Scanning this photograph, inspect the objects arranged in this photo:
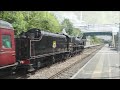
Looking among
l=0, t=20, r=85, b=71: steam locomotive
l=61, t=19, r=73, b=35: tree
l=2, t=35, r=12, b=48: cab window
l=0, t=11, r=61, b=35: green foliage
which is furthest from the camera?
l=61, t=19, r=73, b=35: tree

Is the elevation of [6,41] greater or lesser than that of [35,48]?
greater

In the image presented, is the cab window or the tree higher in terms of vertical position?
the tree

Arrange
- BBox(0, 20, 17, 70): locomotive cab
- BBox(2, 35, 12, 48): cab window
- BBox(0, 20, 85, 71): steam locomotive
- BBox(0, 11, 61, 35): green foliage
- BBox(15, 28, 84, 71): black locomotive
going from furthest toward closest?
BBox(0, 11, 61, 35): green foliage
BBox(15, 28, 84, 71): black locomotive
BBox(0, 20, 85, 71): steam locomotive
BBox(2, 35, 12, 48): cab window
BBox(0, 20, 17, 70): locomotive cab

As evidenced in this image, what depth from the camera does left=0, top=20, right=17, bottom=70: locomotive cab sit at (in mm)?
16234

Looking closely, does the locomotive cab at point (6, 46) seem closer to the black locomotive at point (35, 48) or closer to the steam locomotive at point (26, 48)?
the steam locomotive at point (26, 48)

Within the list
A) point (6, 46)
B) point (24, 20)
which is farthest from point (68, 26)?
point (6, 46)

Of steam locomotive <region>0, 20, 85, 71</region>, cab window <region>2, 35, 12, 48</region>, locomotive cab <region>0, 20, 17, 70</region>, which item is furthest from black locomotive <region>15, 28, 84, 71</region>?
cab window <region>2, 35, 12, 48</region>

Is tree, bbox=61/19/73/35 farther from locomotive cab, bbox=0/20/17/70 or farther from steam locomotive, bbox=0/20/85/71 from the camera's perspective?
locomotive cab, bbox=0/20/17/70

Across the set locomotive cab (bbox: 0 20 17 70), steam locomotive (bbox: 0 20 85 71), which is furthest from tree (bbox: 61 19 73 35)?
locomotive cab (bbox: 0 20 17 70)

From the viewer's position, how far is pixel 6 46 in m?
16.8

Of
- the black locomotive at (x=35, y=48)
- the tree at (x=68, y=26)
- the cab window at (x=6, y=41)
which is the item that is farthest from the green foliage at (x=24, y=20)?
the cab window at (x=6, y=41)

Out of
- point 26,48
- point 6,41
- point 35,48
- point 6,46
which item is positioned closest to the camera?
point 6,46

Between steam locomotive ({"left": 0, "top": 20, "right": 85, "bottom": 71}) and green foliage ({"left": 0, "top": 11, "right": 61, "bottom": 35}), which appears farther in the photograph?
green foliage ({"left": 0, "top": 11, "right": 61, "bottom": 35})

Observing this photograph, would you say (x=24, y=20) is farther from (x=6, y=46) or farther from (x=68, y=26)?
(x=6, y=46)
